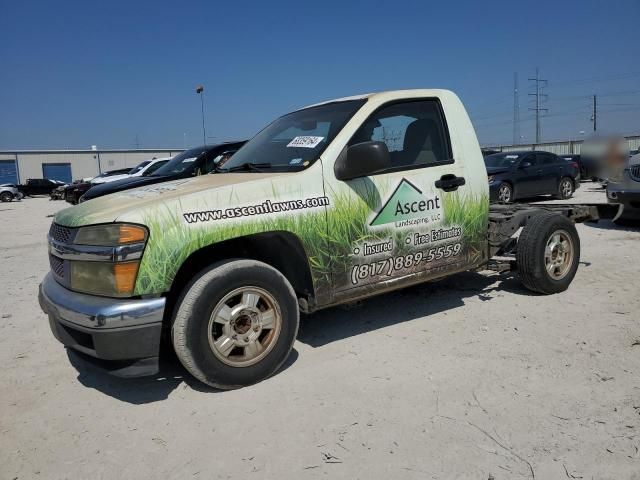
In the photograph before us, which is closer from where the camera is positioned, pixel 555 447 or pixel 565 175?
pixel 555 447

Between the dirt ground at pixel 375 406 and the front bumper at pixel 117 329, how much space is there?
0.35 meters

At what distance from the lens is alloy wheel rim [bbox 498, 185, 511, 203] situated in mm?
13578

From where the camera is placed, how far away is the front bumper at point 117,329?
274 cm

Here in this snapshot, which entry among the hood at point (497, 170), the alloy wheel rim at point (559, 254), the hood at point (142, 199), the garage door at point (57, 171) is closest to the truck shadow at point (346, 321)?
the alloy wheel rim at point (559, 254)

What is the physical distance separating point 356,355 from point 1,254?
7.82m

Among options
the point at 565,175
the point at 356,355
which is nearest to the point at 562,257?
the point at 356,355

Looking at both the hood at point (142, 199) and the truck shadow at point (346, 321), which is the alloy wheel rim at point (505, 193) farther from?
the hood at point (142, 199)

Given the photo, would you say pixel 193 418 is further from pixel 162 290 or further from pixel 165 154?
pixel 165 154

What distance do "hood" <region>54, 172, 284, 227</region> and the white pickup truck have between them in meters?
0.02

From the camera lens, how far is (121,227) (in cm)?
279

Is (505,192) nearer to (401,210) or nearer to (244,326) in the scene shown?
(401,210)

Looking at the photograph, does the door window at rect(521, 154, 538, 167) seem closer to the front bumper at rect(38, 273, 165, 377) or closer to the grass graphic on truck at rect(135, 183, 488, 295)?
the grass graphic on truck at rect(135, 183, 488, 295)

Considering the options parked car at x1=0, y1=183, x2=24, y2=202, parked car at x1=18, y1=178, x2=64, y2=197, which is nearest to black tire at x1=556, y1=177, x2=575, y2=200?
parked car at x1=0, y1=183, x2=24, y2=202

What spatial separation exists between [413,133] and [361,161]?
3.35ft
